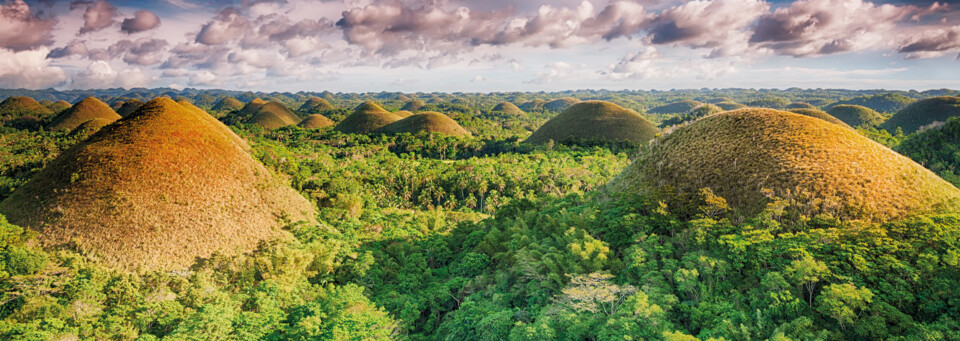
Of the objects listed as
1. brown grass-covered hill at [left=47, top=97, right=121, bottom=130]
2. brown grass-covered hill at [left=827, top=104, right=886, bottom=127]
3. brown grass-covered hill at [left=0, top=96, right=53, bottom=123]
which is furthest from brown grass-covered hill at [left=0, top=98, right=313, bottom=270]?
brown grass-covered hill at [left=827, top=104, right=886, bottom=127]

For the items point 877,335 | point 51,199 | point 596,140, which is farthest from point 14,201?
point 596,140

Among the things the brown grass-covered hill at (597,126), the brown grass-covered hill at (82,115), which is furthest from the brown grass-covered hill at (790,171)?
the brown grass-covered hill at (82,115)

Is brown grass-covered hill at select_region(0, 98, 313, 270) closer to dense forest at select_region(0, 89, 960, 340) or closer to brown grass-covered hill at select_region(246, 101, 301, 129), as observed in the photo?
dense forest at select_region(0, 89, 960, 340)

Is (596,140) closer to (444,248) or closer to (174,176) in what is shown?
(444,248)

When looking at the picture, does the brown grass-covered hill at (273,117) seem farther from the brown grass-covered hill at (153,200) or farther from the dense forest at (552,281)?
the dense forest at (552,281)

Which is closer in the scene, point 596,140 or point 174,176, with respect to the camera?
point 174,176

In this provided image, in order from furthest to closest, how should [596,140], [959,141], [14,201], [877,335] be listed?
[596,140], [959,141], [14,201], [877,335]

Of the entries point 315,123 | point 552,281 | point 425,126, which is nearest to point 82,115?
point 315,123
